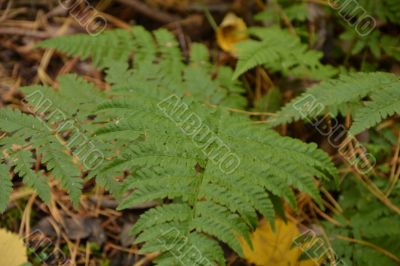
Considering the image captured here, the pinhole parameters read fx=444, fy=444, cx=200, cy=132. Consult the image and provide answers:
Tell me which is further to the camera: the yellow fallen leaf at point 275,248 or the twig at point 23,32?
the twig at point 23,32

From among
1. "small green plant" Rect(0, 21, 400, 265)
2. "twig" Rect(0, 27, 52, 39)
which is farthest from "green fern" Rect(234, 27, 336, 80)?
"twig" Rect(0, 27, 52, 39)

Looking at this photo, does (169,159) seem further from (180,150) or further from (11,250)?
(11,250)

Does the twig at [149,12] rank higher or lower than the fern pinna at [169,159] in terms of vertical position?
higher

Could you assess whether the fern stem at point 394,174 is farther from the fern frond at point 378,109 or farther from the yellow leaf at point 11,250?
the yellow leaf at point 11,250

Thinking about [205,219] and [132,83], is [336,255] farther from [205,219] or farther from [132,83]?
A: [132,83]

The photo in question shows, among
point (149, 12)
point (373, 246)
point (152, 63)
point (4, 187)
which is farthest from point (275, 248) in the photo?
point (149, 12)

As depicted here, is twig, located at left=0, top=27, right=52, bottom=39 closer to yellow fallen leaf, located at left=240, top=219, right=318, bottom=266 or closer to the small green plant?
the small green plant

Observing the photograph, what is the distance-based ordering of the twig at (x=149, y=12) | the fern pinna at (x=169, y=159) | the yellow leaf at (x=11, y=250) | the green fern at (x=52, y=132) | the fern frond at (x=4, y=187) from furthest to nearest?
the twig at (x=149, y=12) → the yellow leaf at (x=11, y=250) → the green fern at (x=52, y=132) → the fern frond at (x=4, y=187) → the fern pinna at (x=169, y=159)

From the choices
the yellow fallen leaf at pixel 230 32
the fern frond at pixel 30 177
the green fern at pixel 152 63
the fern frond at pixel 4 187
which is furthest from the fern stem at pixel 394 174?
the fern frond at pixel 4 187
